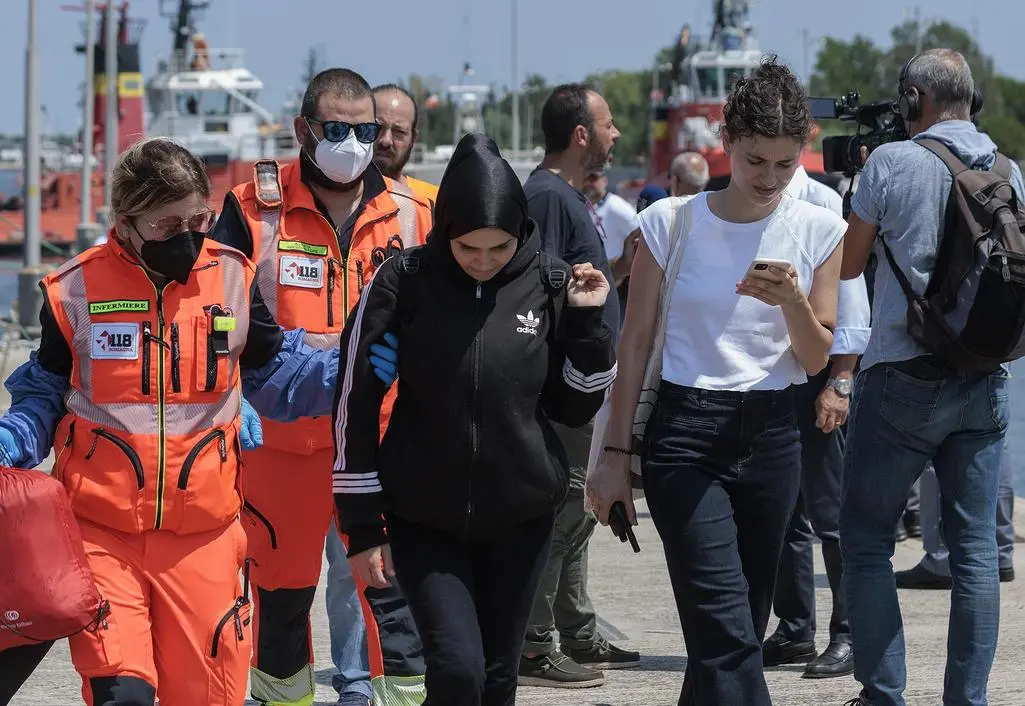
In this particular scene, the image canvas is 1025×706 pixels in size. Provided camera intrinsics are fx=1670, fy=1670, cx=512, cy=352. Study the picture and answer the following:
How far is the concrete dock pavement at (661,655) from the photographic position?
5.97 m

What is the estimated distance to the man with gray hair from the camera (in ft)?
35.5

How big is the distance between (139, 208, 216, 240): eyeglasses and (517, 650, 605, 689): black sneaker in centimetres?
262

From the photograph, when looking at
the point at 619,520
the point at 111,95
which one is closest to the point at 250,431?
the point at 619,520

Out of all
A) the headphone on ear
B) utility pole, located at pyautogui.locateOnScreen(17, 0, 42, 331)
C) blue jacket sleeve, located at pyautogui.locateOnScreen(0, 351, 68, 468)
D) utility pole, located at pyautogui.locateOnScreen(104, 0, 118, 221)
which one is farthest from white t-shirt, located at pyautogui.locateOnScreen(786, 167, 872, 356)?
utility pole, located at pyautogui.locateOnScreen(104, 0, 118, 221)

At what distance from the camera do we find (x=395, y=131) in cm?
641

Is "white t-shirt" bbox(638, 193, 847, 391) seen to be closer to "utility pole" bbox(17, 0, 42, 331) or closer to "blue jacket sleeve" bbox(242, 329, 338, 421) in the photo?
"blue jacket sleeve" bbox(242, 329, 338, 421)

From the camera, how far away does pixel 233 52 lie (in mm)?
57625

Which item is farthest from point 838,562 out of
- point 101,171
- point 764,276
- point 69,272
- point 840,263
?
point 101,171

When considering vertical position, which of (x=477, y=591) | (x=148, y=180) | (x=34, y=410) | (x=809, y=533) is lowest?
(x=809, y=533)

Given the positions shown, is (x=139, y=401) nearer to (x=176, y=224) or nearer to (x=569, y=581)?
(x=176, y=224)

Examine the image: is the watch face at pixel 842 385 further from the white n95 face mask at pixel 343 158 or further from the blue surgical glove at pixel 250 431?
the blue surgical glove at pixel 250 431

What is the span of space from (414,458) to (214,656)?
76 cm

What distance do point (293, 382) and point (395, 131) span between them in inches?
66.8

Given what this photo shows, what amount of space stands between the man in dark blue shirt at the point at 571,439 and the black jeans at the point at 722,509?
64.8 inches
